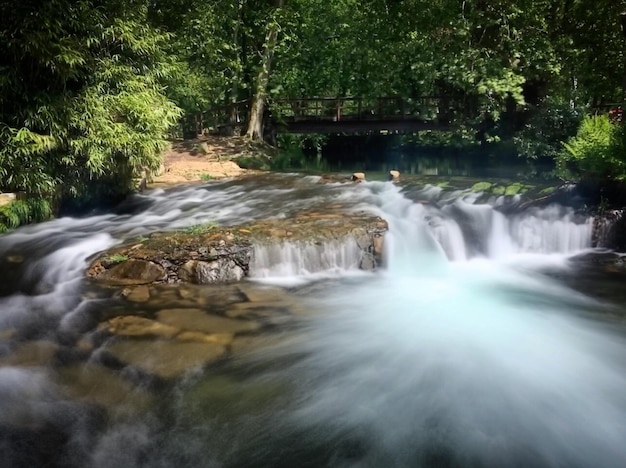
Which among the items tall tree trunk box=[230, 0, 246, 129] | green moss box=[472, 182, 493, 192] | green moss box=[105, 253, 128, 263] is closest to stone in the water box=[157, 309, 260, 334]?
green moss box=[105, 253, 128, 263]

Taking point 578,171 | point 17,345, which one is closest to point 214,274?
point 17,345

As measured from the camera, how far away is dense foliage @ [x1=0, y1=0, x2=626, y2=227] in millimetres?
9398

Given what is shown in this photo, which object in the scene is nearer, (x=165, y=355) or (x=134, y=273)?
(x=165, y=355)

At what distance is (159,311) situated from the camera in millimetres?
6758

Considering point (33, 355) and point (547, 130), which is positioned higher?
point (547, 130)

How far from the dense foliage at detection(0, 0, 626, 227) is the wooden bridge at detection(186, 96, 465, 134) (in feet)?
1.74

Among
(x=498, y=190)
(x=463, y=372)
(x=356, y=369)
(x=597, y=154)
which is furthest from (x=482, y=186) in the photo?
(x=356, y=369)

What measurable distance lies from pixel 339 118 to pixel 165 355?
19.2m

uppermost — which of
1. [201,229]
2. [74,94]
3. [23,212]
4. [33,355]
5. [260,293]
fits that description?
[74,94]

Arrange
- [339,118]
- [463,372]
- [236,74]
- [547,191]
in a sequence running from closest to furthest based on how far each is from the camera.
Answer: [463,372] < [547,191] < [236,74] < [339,118]

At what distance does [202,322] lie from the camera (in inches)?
255

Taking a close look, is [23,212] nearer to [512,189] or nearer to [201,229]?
[201,229]

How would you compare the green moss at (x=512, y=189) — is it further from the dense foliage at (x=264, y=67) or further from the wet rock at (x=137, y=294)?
the wet rock at (x=137, y=294)

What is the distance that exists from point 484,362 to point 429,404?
1.18 m
